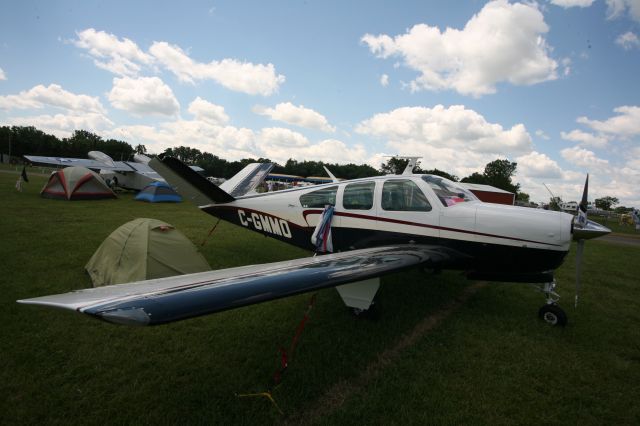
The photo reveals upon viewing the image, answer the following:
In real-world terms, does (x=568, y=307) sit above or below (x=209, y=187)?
below

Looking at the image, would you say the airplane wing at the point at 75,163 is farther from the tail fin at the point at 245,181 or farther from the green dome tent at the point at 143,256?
the green dome tent at the point at 143,256

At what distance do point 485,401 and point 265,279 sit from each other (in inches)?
101

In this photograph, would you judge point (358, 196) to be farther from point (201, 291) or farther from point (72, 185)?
point (72, 185)

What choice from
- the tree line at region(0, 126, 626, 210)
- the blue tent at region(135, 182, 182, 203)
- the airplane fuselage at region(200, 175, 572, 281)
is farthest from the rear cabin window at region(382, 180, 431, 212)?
the tree line at region(0, 126, 626, 210)

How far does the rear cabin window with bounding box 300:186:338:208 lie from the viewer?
19.3ft

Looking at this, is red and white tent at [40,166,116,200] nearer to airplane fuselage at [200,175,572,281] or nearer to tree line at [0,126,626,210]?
airplane fuselage at [200,175,572,281]

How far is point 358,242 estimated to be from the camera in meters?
5.53

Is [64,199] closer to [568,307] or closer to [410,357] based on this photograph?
[410,357]

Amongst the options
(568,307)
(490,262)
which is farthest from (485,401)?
(568,307)

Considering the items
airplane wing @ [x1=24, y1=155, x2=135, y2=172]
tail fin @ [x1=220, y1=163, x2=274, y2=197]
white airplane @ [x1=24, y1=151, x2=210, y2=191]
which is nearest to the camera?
tail fin @ [x1=220, y1=163, x2=274, y2=197]

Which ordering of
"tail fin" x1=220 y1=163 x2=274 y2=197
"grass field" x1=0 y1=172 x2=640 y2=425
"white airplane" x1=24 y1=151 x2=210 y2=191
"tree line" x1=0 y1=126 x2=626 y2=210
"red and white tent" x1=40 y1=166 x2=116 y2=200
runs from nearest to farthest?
1. "grass field" x1=0 y1=172 x2=640 y2=425
2. "tail fin" x1=220 y1=163 x2=274 y2=197
3. "red and white tent" x1=40 y1=166 x2=116 y2=200
4. "white airplane" x1=24 y1=151 x2=210 y2=191
5. "tree line" x1=0 y1=126 x2=626 y2=210

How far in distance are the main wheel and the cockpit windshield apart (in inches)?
84.4

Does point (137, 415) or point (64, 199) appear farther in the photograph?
point (64, 199)

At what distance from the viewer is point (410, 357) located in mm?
3686
